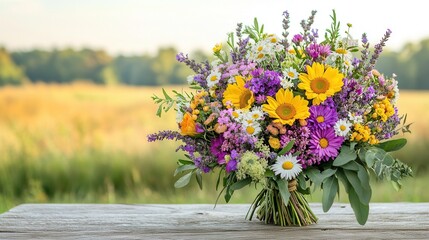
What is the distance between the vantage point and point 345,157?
177 centimetres

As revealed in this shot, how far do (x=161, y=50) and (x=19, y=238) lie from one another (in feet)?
17.1

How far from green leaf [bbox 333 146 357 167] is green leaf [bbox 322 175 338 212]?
5 centimetres

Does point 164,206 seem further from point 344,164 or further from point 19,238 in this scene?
point 344,164

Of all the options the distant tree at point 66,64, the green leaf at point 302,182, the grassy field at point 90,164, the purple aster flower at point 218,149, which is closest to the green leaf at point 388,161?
the green leaf at point 302,182

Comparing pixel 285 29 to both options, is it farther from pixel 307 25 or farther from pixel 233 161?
pixel 233 161

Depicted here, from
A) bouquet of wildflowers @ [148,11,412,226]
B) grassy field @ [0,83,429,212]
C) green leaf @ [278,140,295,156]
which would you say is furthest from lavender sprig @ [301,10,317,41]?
grassy field @ [0,83,429,212]

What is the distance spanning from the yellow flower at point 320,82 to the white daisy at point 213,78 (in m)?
0.24

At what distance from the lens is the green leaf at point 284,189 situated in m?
1.75

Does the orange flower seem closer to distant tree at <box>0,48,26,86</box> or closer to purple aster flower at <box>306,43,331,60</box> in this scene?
purple aster flower at <box>306,43,331,60</box>

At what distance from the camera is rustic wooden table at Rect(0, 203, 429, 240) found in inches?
76.1

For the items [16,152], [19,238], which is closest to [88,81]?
[16,152]

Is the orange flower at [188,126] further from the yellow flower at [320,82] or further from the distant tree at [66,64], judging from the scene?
the distant tree at [66,64]

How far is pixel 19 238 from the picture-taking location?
6.31 feet

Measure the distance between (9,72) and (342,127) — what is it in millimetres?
5493
